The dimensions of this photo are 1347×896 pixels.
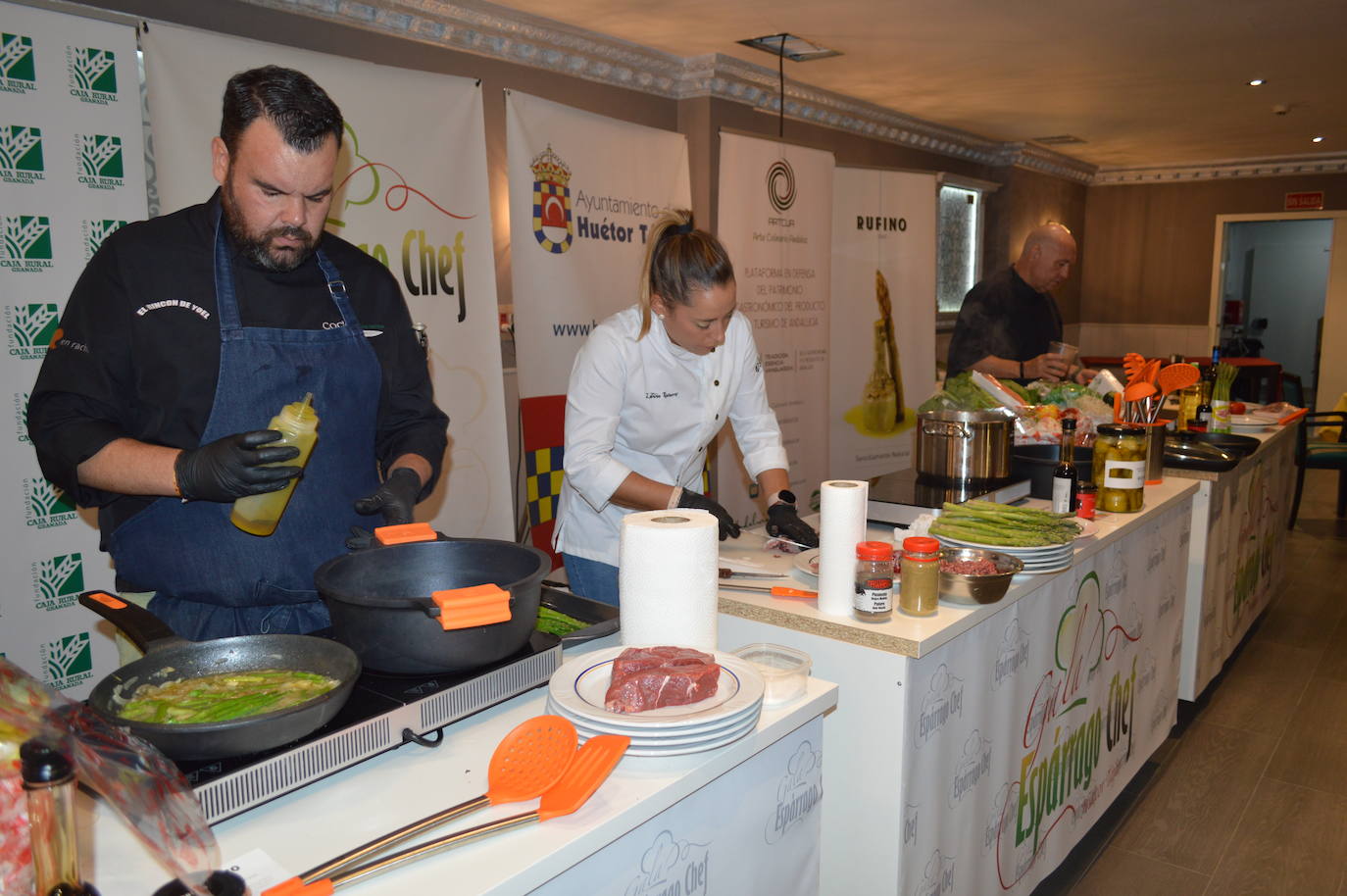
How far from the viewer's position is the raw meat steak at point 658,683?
122 cm

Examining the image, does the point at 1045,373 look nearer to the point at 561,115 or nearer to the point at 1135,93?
the point at 561,115

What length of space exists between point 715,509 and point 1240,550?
→ 286 centimetres

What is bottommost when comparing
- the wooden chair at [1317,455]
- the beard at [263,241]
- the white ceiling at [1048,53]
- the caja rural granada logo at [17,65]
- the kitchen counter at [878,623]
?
the wooden chair at [1317,455]

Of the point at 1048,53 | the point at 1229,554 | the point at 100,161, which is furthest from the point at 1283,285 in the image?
the point at 100,161

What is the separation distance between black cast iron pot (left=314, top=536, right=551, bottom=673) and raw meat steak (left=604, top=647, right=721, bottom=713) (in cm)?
15

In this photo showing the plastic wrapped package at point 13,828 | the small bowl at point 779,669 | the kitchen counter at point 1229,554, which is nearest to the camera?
the plastic wrapped package at point 13,828

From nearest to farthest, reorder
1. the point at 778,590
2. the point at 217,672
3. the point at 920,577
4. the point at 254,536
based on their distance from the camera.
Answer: the point at 217,672 < the point at 254,536 < the point at 920,577 < the point at 778,590

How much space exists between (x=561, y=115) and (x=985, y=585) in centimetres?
309

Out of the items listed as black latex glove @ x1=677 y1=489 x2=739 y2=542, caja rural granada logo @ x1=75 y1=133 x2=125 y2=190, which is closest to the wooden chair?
black latex glove @ x1=677 y1=489 x2=739 y2=542

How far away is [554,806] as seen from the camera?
105cm

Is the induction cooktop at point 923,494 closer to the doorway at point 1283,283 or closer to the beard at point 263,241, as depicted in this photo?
the beard at point 263,241

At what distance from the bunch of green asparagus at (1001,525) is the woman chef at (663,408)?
310 millimetres

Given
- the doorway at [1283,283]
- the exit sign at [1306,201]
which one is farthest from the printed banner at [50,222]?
the doorway at [1283,283]

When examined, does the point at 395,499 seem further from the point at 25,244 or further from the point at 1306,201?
the point at 1306,201
